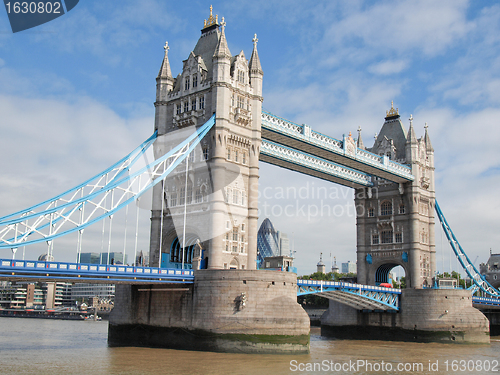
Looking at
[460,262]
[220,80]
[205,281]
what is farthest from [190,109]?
[460,262]

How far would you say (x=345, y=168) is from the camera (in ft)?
214

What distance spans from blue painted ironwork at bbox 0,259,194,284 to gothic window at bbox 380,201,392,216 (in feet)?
124

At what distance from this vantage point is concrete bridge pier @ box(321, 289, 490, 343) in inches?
2283

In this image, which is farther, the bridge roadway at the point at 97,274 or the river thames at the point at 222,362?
the bridge roadway at the point at 97,274

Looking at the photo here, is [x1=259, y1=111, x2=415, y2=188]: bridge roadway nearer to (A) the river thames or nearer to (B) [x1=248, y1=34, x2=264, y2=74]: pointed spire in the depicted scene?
(B) [x1=248, y1=34, x2=264, y2=74]: pointed spire

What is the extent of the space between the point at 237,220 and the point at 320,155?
57.6 feet

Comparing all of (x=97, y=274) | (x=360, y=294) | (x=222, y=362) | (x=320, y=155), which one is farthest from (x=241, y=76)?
(x=222, y=362)

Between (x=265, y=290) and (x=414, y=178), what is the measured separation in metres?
37.1

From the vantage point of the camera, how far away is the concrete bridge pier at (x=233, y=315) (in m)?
37.8

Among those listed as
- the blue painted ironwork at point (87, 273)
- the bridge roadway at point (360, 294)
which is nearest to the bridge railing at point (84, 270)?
the blue painted ironwork at point (87, 273)

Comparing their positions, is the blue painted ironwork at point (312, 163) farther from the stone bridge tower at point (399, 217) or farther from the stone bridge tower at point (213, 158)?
the stone bridge tower at point (213, 158)

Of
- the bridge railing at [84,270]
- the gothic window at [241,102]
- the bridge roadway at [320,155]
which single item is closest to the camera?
the bridge railing at [84,270]

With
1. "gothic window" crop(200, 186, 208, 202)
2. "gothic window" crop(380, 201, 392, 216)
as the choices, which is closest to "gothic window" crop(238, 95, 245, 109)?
"gothic window" crop(200, 186, 208, 202)

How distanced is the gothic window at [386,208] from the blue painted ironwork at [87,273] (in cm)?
3784
